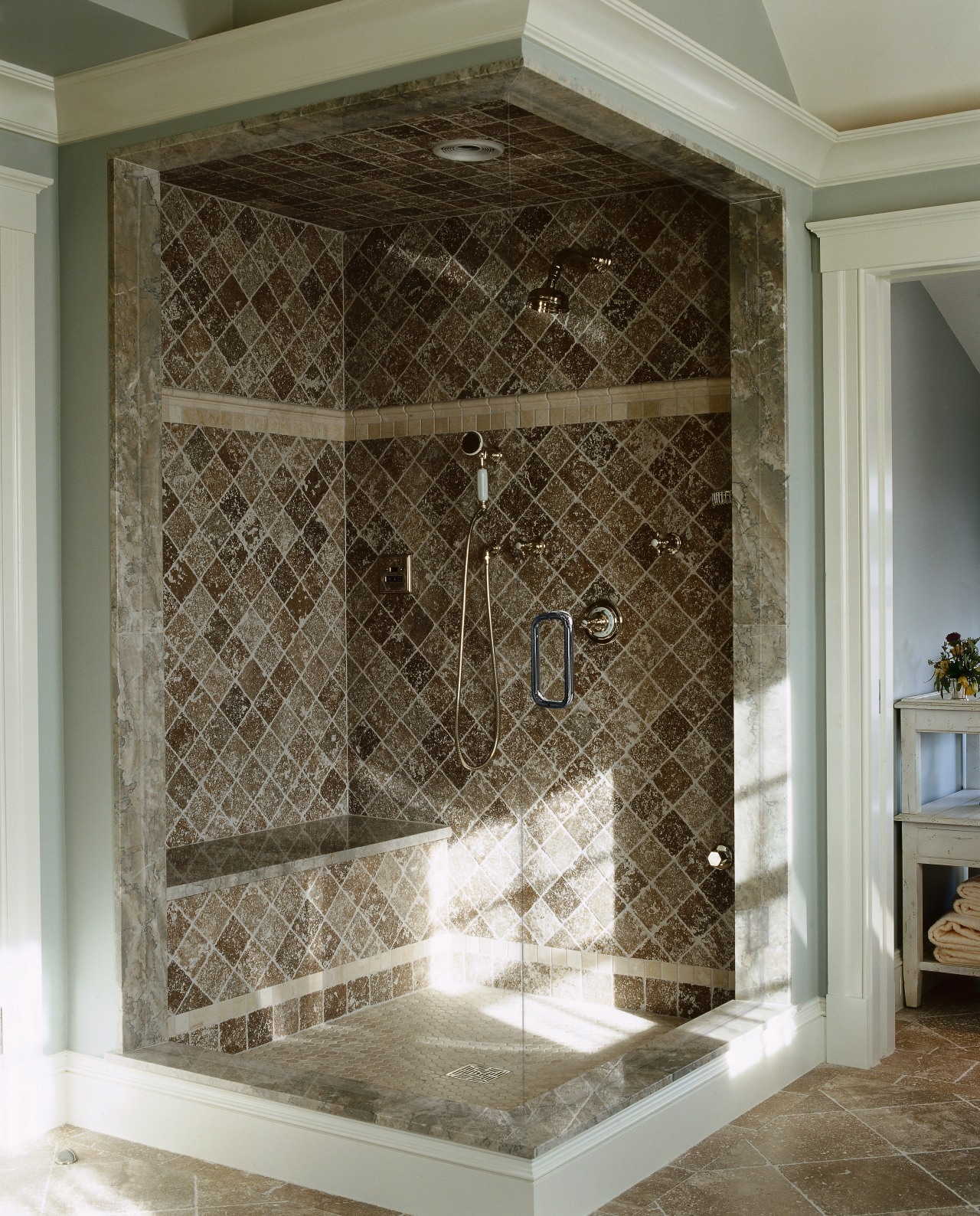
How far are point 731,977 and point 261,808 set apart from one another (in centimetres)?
154

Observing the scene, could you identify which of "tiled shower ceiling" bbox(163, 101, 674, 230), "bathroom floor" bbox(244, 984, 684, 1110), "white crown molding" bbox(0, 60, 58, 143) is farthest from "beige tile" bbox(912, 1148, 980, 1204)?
"white crown molding" bbox(0, 60, 58, 143)

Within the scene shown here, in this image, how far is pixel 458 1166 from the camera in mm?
2760

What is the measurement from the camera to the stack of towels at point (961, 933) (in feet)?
14.0

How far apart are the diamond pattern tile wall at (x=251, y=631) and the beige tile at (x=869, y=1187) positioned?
2024 mm

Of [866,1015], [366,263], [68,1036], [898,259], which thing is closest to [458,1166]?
[68,1036]

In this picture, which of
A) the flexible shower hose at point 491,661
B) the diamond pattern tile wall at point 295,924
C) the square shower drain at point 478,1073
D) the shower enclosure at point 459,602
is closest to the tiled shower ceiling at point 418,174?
the shower enclosure at point 459,602

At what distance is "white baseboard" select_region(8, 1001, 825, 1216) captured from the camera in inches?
108

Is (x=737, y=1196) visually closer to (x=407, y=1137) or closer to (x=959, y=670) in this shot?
(x=407, y=1137)

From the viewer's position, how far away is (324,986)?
4.15 metres

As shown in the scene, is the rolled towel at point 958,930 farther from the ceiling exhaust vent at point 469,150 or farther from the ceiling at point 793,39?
the ceiling exhaust vent at point 469,150

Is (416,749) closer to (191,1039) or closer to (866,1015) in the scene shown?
(191,1039)

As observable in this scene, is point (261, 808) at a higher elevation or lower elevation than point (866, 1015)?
higher

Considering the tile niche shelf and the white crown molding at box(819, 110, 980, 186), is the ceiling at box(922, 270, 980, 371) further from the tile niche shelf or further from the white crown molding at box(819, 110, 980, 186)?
the tile niche shelf

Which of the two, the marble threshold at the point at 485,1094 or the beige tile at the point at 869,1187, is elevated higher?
the marble threshold at the point at 485,1094
